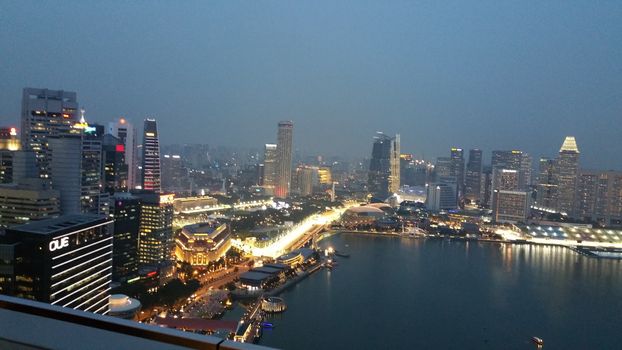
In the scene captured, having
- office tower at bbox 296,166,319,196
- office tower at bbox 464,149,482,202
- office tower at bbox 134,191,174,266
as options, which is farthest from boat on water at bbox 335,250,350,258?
office tower at bbox 464,149,482,202

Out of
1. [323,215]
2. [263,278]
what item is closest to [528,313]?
[263,278]

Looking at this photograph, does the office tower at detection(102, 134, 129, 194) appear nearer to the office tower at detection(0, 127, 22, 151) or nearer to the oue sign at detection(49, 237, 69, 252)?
the office tower at detection(0, 127, 22, 151)

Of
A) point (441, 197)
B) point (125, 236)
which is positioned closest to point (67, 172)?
point (125, 236)

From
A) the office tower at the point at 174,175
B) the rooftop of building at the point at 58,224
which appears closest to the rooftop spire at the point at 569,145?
the office tower at the point at 174,175

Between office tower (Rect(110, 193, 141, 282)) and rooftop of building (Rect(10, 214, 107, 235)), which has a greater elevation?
rooftop of building (Rect(10, 214, 107, 235))

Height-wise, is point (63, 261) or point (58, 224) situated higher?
point (58, 224)

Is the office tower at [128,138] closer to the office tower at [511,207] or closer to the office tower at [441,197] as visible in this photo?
the office tower at [441,197]

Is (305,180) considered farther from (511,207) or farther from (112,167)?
(112,167)
